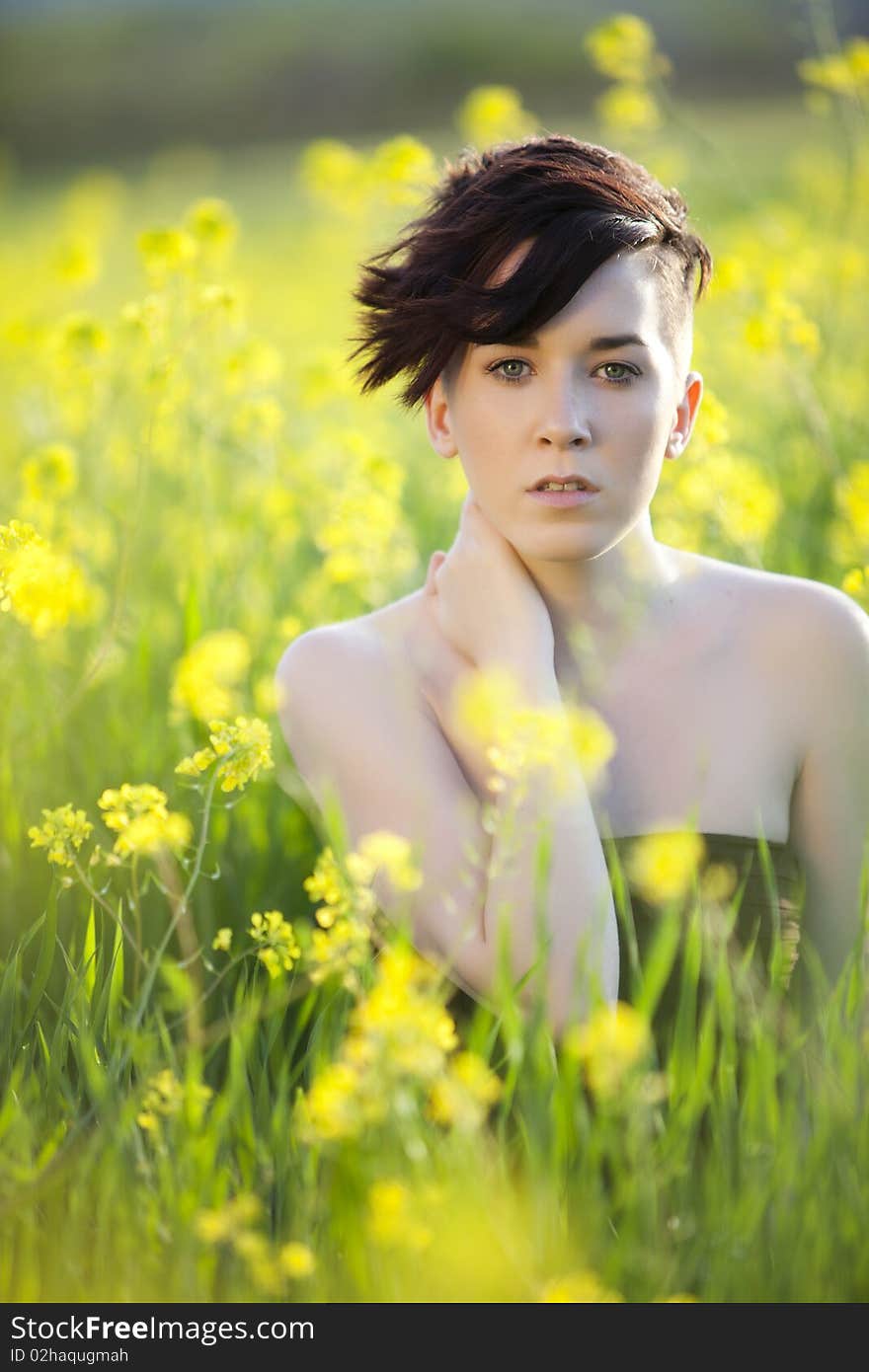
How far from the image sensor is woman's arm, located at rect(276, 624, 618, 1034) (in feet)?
6.21

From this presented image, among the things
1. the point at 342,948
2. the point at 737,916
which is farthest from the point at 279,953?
the point at 737,916

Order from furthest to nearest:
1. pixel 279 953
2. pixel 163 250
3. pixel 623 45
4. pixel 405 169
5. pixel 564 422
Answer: pixel 623 45
pixel 405 169
pixel 163 250
pixel 564 422
pixel 279 953

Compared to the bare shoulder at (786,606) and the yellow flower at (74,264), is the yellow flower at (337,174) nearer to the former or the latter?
the yellow flower at (74,264)

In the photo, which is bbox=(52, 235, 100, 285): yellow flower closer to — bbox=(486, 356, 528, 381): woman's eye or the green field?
the green field

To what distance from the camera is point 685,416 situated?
2291 millimetres

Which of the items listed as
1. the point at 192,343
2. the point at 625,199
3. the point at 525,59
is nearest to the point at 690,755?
the point at 625,199

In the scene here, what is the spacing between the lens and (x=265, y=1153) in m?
1.71

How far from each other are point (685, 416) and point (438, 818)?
0.76m

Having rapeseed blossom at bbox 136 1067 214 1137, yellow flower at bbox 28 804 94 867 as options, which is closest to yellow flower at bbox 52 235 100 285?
yellow flower at bbox 28 804 94 867

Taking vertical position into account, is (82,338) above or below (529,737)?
above

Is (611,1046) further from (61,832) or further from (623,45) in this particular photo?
(623,45)

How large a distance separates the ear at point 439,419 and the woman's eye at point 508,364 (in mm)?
154

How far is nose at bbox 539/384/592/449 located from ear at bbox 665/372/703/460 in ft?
0.88
